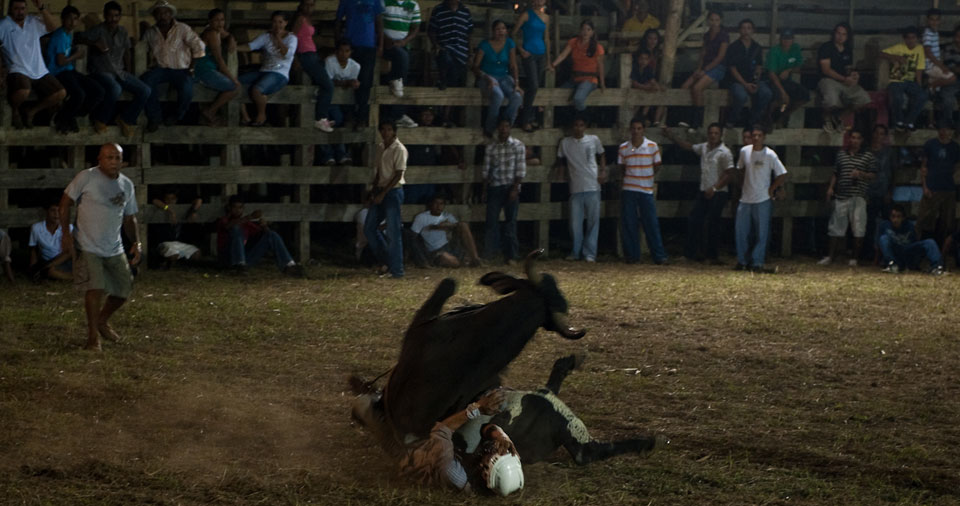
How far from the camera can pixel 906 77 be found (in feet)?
58.5

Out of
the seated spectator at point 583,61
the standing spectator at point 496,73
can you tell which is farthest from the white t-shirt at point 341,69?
the seated spectator at point 583,61

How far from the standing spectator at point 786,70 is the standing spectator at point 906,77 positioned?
1.33m

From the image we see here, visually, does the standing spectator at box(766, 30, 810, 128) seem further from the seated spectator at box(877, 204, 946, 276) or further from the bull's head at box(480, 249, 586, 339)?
the bull's head at box(480, 249, 586, 339)

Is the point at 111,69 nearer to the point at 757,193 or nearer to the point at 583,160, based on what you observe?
the point at 583,160

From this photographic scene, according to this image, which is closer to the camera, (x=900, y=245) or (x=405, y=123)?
(x=405, y=123)

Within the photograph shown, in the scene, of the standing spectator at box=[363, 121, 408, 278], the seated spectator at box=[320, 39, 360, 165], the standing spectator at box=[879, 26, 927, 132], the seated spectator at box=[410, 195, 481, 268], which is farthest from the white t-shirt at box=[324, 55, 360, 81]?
the standing spectator at box=[879, 26, 927, 132]

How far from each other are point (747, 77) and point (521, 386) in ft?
32.4

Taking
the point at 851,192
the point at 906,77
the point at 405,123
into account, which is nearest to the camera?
the point at 405,123

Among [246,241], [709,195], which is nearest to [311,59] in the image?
[246,241]

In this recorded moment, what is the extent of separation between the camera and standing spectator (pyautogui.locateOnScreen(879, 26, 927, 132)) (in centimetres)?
1773

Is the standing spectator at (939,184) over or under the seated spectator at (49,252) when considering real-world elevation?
over

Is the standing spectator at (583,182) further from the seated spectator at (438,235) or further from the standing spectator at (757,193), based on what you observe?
the standing spectator at (757,193)

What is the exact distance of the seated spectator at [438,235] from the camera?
15.9 metres

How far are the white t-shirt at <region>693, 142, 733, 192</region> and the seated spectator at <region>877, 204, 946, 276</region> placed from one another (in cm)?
229
